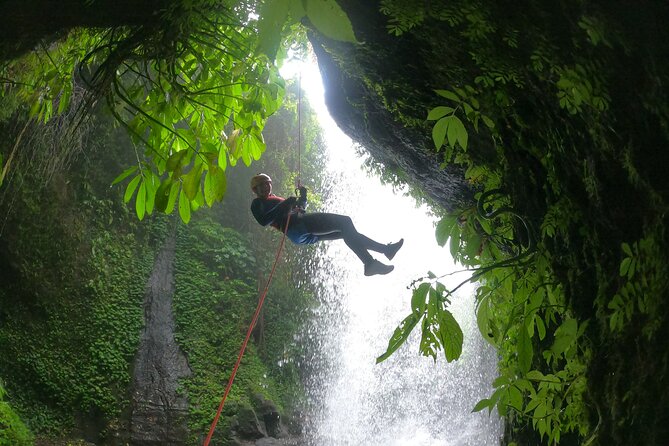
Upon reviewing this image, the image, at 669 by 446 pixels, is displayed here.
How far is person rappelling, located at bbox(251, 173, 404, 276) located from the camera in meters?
4.70

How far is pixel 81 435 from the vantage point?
8.40 m

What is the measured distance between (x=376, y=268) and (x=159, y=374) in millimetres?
6336

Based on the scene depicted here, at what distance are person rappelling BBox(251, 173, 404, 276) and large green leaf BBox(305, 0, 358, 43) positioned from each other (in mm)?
3799

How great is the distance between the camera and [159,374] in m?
9.61

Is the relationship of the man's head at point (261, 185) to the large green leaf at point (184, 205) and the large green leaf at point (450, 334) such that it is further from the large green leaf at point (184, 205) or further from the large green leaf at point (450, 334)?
the large green leaf at point (450, 334)

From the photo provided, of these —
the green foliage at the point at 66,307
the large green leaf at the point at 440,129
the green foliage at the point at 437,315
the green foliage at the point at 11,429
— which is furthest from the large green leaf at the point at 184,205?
the green foliage at the point at 66,307

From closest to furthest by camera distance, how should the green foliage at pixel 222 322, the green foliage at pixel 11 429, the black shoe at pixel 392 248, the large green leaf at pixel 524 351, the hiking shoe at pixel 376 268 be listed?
the large green leaf at pixel 524 351
the hiking shoe at pixel 376 268
the black shoe at pixel 392 248
the green foliage at pixel 11 429
the green foliage at pixel 222 322

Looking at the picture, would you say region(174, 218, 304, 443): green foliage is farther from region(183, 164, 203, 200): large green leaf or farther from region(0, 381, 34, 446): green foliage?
region(183, 164, 203, 200): large green leaf

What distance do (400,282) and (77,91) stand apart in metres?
8.44

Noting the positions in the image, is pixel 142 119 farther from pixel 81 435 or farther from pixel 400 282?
pixel 400 282

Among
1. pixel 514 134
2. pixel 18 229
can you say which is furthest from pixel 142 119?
pixel 18 229

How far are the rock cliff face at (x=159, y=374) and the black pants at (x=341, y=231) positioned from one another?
5.21m

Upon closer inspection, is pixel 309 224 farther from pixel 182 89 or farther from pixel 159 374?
pixel 159 374

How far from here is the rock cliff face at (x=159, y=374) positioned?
28.4 ft
